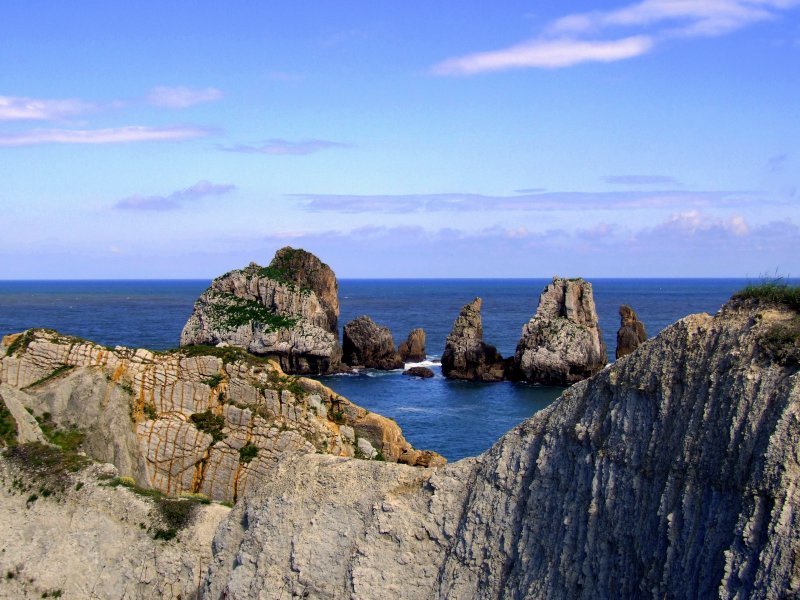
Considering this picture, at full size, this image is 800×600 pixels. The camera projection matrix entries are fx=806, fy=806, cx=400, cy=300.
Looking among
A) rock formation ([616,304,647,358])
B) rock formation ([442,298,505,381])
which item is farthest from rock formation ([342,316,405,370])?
rock formation ([616,304,647,358])

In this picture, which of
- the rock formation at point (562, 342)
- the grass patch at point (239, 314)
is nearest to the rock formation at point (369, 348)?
the grass patch at point (239, 314)

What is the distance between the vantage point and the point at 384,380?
3516 inches

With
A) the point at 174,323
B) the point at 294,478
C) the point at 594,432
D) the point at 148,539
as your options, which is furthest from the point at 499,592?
the point at 174,323

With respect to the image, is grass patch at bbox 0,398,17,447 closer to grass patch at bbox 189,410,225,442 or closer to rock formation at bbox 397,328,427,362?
grass patch at bbox 189,410,225,442

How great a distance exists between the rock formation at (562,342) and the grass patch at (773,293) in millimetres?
66530

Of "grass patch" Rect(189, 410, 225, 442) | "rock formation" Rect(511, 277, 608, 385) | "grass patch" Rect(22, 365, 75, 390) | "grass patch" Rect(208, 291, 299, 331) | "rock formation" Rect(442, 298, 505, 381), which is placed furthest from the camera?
"grass patch" Rect(208, 291, 299, 331)

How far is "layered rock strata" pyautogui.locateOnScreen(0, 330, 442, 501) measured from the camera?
3506 cm

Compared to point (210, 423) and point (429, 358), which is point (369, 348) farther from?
point (210, 423)

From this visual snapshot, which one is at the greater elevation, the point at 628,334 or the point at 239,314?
the point at 239,314

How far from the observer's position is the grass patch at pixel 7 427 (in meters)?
31.2

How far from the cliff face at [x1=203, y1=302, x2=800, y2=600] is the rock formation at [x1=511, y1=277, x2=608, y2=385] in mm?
64233

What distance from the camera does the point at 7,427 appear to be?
32031 millimetres

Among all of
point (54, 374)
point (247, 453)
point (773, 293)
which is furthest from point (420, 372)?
point (773, 293)

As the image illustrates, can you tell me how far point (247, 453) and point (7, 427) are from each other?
9715 millimetres
